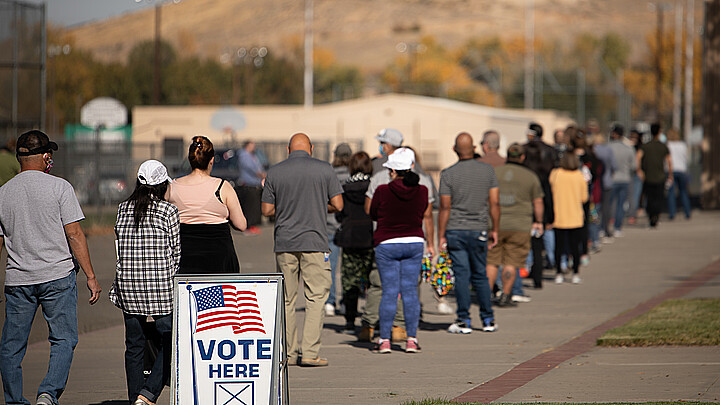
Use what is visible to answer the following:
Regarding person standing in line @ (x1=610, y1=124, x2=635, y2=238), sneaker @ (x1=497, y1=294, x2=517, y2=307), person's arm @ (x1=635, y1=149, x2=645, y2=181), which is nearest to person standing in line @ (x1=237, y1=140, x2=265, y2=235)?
person standing in line @ (x1=610, y1=124, x2=635, y2=238)

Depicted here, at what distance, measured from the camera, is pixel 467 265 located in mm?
11055

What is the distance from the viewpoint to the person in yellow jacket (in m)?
15.1

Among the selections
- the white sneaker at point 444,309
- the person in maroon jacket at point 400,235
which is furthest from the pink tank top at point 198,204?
the white sneaker at point 444,309

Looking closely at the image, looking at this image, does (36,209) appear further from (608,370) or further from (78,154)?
(78,154)

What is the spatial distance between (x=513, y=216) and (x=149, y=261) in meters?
6.23

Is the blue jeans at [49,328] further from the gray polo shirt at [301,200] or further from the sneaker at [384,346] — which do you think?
the sneaker at [384,346]

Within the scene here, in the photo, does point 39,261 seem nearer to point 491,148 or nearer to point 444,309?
point 444,309

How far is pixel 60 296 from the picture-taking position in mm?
7445

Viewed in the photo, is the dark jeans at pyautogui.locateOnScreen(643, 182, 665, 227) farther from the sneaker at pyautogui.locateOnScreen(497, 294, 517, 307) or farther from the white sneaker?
the white sneaker

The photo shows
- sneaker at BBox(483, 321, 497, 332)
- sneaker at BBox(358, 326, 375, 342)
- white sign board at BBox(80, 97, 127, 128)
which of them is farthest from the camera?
white sign board at BBox(80, 97, 127, 128)

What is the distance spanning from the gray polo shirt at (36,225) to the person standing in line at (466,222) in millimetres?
4491

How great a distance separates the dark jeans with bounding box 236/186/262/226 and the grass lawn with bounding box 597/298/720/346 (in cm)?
1175

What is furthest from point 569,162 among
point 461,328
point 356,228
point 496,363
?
point 496,363

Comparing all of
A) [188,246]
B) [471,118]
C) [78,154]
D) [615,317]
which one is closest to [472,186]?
[615,317]
